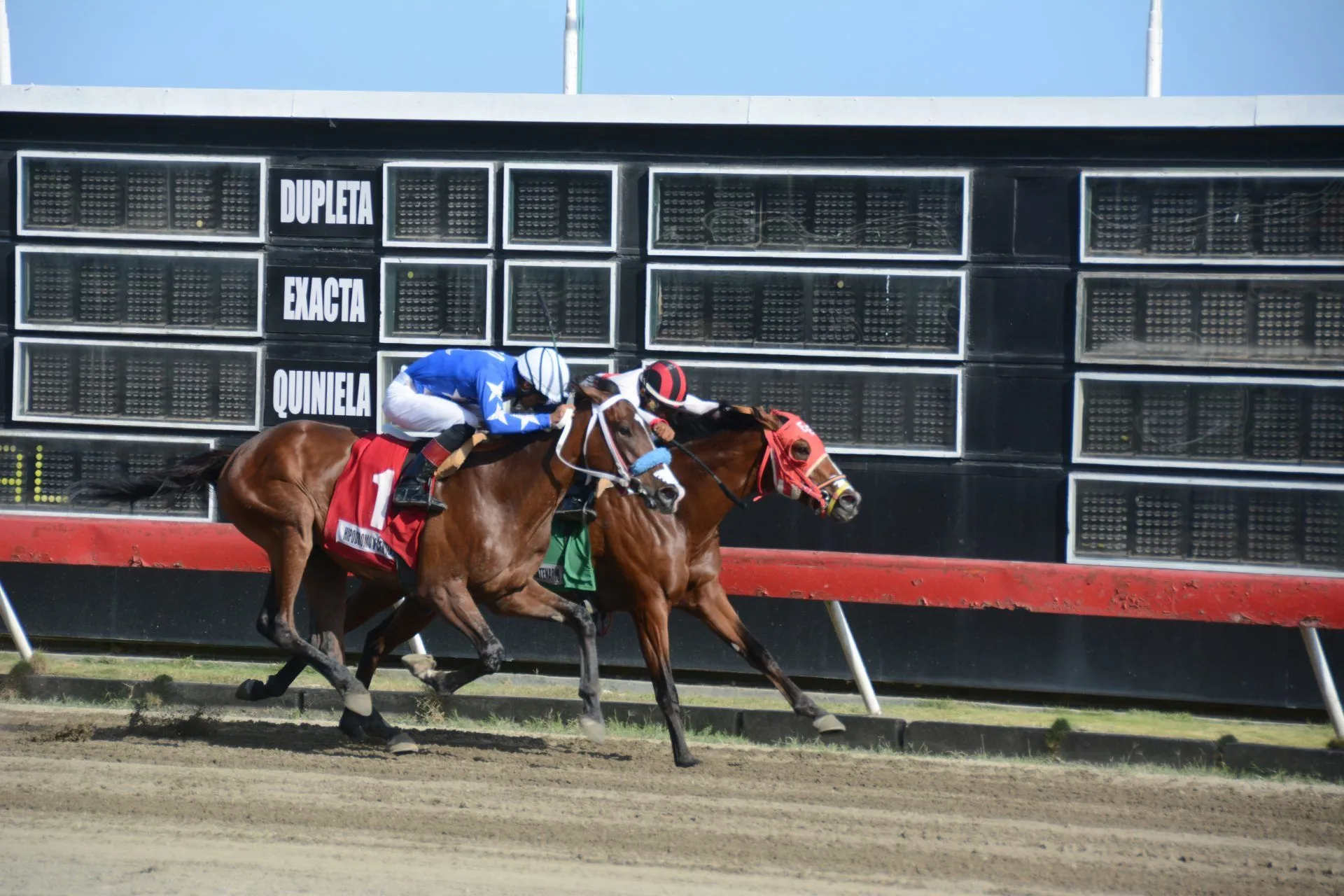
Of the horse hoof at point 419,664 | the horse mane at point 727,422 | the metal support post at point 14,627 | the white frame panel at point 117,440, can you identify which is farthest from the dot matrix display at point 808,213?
the metal support post at point 14,627

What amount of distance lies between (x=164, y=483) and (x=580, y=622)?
6.93 feet

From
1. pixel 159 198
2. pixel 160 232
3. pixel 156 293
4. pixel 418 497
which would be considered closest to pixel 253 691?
pixel 418 497

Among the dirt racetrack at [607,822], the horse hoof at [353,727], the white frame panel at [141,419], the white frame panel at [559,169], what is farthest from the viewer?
the white frame panel at [141,419]

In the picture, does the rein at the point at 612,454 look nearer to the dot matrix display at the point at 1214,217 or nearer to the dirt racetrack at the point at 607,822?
the dirt racetrack at the point at 607,822

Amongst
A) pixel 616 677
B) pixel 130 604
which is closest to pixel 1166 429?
pixel 616 677

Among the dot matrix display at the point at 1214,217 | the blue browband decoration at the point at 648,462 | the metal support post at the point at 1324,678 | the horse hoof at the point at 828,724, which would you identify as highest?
the dot matrix display at the point at 1214,217

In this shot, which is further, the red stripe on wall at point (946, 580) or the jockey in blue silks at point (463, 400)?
the red stripe on wall at point (946, 580)

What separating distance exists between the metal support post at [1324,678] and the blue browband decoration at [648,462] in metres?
2.92

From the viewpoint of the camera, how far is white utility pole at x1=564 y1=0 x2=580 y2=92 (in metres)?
9.73

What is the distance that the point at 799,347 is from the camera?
7363 mm

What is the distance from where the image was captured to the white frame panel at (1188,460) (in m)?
6.91

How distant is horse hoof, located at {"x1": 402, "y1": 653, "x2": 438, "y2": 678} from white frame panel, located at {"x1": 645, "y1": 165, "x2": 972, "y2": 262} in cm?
249

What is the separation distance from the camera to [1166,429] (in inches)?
279

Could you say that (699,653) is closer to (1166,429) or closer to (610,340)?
(610,340)
